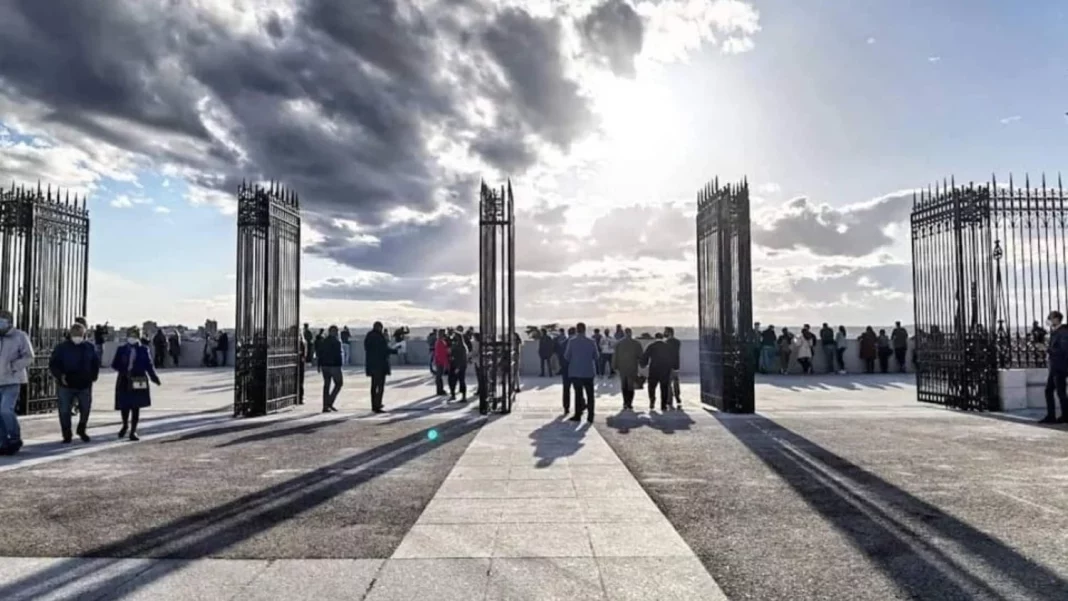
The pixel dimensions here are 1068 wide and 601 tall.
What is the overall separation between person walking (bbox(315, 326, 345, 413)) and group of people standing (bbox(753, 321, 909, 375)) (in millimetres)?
14820

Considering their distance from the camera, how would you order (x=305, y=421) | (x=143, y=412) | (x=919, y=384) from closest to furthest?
(x=305, y=421)
(x=143, y=412)
(x=919, y=384)

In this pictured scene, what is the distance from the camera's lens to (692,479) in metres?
7.69

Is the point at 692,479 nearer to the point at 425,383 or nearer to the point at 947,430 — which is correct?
the point at 947,430

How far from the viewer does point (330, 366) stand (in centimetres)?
1455

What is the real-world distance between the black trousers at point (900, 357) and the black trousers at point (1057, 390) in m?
13.2

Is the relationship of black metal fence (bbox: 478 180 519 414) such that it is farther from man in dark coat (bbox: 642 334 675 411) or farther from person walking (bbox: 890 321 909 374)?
person walking (bbox: 890 321 909 374)

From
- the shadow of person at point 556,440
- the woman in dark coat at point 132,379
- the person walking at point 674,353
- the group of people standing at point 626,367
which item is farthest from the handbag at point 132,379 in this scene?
the person walking at point 674,353

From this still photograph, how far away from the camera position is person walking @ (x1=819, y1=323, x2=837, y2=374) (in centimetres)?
2491

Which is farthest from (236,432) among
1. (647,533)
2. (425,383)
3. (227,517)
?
(425,383)

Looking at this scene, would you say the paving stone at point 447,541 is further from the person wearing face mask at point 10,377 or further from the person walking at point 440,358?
the person walking at point 440,358

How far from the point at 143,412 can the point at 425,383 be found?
864 centimetres

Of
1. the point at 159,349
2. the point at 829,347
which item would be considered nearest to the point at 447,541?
the point at 829,347

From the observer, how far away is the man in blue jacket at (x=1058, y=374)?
38.9 ft

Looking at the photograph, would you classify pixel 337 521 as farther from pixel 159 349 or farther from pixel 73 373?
pixel 159 349
